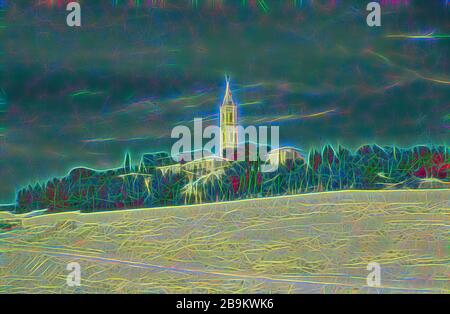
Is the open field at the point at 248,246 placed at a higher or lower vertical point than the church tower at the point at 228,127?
lower

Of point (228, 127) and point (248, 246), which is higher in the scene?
point (228, 127)

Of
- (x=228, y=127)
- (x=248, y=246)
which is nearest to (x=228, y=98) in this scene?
(x=228, y=127)

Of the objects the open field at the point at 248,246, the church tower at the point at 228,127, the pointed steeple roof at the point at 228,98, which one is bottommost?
the open field at the point at 248,246

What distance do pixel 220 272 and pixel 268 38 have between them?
1791 millimetres

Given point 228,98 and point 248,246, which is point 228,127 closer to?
point 228,98

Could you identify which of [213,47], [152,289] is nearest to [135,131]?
[213,47]

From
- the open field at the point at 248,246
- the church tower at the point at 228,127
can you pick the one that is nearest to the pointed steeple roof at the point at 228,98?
the church tower at the point at 228,127

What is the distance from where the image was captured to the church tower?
148 inches

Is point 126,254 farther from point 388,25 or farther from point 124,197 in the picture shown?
point 388,25

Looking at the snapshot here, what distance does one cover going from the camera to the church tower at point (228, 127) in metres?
3.75

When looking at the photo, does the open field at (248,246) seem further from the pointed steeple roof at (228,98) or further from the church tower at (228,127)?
the pointed steeple roof at (228,98)

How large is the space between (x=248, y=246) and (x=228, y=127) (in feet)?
2.95

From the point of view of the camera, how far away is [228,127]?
376 cm

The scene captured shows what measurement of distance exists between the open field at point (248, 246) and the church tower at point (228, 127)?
1.35ft
